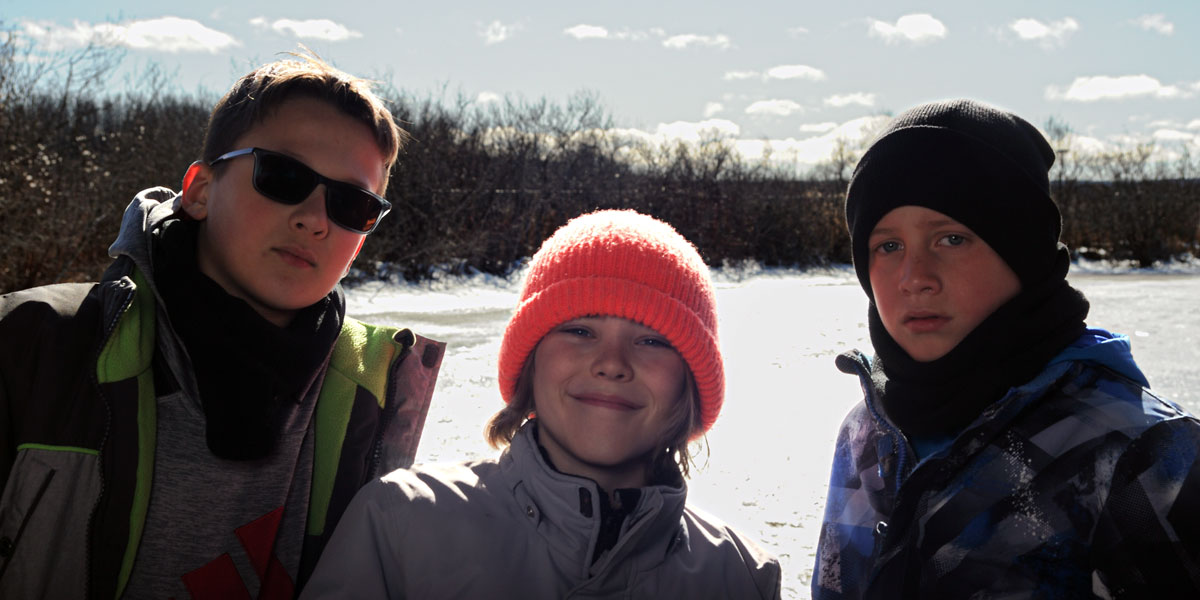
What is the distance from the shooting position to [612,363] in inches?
74.2

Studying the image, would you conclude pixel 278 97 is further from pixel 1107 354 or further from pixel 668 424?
pixel 1107 354

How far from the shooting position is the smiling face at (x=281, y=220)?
1886mm

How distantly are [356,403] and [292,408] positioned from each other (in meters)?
0.17

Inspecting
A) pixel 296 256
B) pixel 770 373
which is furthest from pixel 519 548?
pixel 770 373

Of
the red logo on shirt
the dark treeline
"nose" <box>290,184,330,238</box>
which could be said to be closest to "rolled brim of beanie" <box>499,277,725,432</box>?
"nose" <box>290,184,330,238</box>

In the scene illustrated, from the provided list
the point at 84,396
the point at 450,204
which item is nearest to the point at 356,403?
the point at 84,396

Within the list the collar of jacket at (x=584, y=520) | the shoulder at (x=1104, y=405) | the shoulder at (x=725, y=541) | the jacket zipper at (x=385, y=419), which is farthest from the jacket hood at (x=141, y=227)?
A: the shoulder at (x=1104, y=405)

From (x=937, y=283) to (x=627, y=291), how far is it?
749 mm

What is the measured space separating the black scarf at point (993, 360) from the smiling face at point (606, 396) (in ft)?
1.97

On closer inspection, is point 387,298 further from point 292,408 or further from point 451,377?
point 292,408

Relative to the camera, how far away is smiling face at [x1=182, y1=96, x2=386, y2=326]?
1.89 meters

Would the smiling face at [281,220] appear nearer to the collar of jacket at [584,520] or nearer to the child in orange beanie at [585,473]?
the child in orange beanie at [585,473]

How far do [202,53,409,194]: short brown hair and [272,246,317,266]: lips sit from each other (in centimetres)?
32

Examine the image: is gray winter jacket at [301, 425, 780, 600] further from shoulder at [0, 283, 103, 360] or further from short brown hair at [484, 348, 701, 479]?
shoulder at [0, 283, 103, 360]
